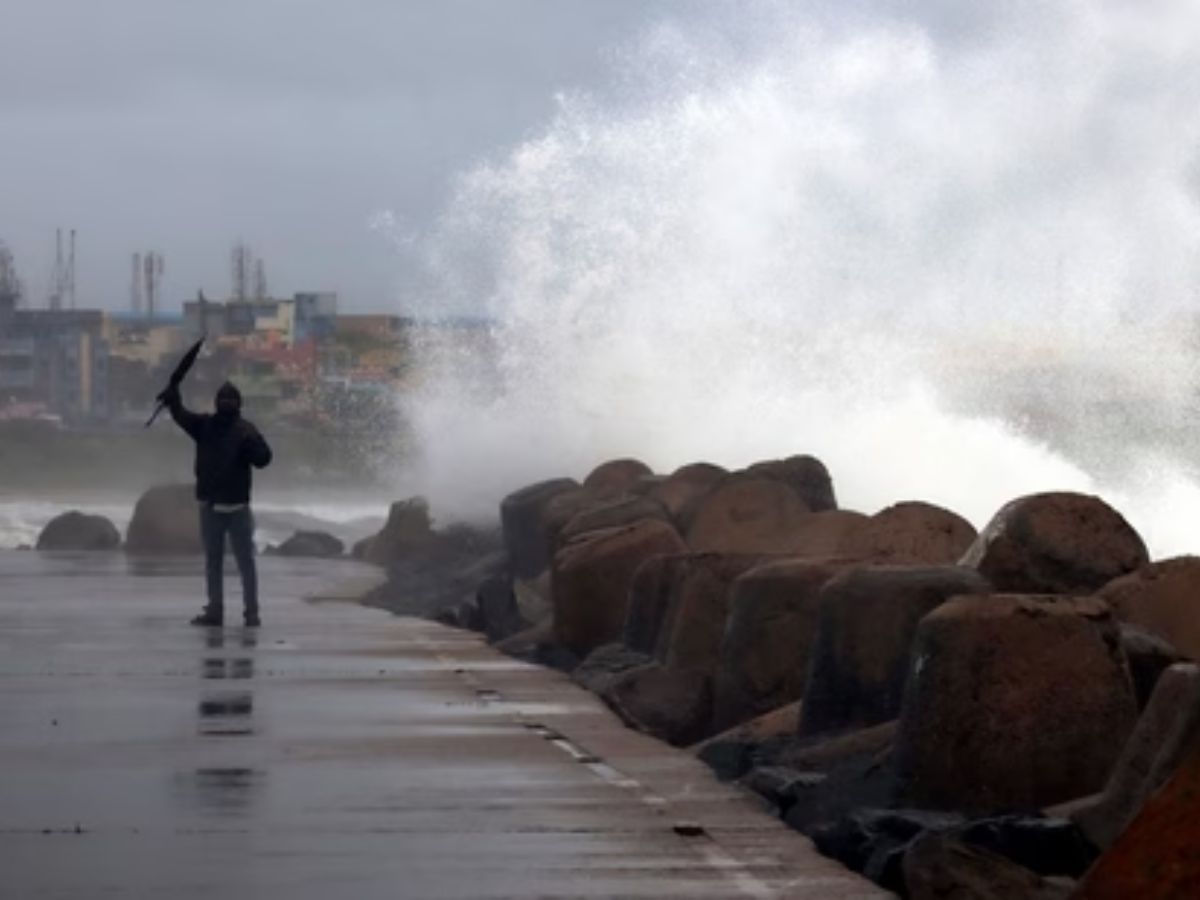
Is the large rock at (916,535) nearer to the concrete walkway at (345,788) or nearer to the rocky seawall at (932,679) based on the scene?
the rocky seawall at (932,679)

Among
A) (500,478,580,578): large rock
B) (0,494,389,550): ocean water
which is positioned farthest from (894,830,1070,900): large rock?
(0,494,389,550): ocean water

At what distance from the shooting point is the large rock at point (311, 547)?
4262cm

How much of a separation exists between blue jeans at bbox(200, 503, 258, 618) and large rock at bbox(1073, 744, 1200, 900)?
14.0 m

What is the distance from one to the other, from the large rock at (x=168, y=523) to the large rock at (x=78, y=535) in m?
0.83

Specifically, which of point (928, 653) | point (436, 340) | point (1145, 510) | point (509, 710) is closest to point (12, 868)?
point (928, 653)

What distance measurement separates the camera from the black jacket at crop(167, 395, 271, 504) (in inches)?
894

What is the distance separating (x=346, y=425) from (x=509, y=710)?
10396 cm

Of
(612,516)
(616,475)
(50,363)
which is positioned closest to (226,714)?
(612,516)

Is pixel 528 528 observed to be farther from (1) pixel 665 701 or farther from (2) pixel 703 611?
(1) pixel 665 701

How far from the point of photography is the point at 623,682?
16922 millimetres

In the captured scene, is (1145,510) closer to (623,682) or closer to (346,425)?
(623,682)

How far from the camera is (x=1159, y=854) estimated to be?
337 inches

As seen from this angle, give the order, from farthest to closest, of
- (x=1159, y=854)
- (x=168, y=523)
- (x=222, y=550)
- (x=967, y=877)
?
(x=168, y=523) → (x=222, y=550) → (x=967, y=877) → (x=1159, y=854)

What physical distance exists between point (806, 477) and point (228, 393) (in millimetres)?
5717
